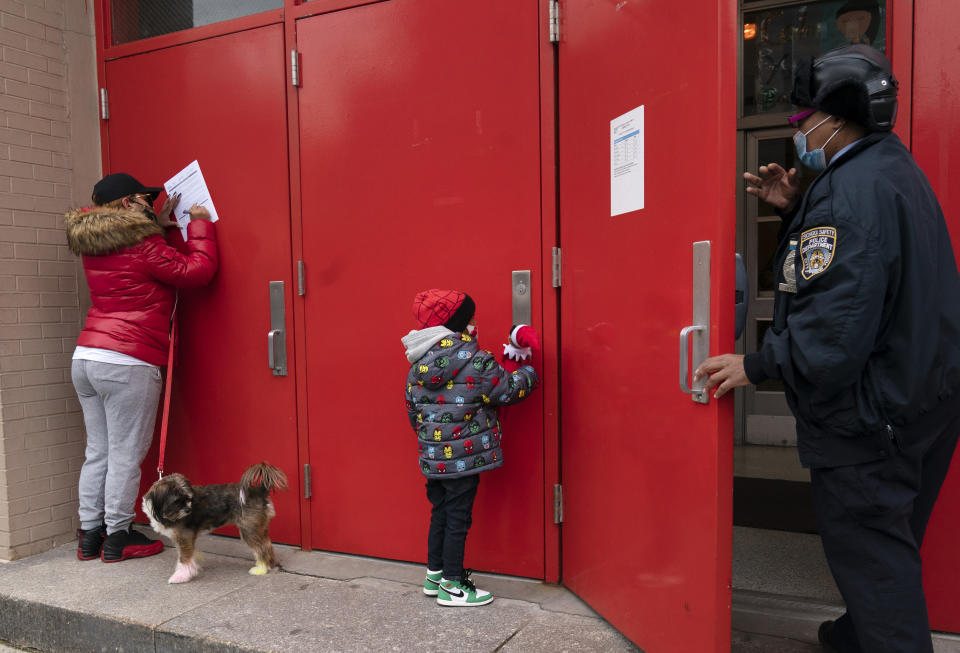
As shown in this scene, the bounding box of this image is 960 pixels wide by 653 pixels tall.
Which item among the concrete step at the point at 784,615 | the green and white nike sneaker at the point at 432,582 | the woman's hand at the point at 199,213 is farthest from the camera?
the woman's hand at the point at 199,213

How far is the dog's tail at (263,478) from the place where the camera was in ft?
11.2

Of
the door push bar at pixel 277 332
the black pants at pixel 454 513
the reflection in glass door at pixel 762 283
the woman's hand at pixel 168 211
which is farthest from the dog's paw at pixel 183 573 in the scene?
the reflection in glass door at pixel 762 283

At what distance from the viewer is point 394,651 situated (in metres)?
2.70

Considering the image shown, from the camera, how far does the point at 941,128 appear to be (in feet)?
8.25

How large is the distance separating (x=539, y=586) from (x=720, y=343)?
5.39ft

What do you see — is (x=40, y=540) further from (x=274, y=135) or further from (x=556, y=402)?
(x=556, y=402)

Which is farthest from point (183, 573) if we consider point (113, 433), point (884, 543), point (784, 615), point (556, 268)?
point (884, 543)

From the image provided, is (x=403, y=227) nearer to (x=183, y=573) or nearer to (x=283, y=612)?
(x=283, y=612)

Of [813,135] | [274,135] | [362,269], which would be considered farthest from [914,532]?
[274,135]

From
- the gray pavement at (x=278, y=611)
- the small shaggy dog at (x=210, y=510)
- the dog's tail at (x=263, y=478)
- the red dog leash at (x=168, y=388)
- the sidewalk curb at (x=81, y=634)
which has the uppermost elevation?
the red dog leash at (x=168, y=388)

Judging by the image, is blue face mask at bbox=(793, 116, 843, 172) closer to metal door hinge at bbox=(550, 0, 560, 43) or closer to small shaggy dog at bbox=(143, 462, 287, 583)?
metal door hinge at bbox=(550, 0, 560, 43)

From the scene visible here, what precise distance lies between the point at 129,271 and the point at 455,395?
1.95m

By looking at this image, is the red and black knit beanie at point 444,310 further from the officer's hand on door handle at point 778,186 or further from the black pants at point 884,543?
the black pants at point 884,543

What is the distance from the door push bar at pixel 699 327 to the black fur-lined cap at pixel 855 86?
540mm
